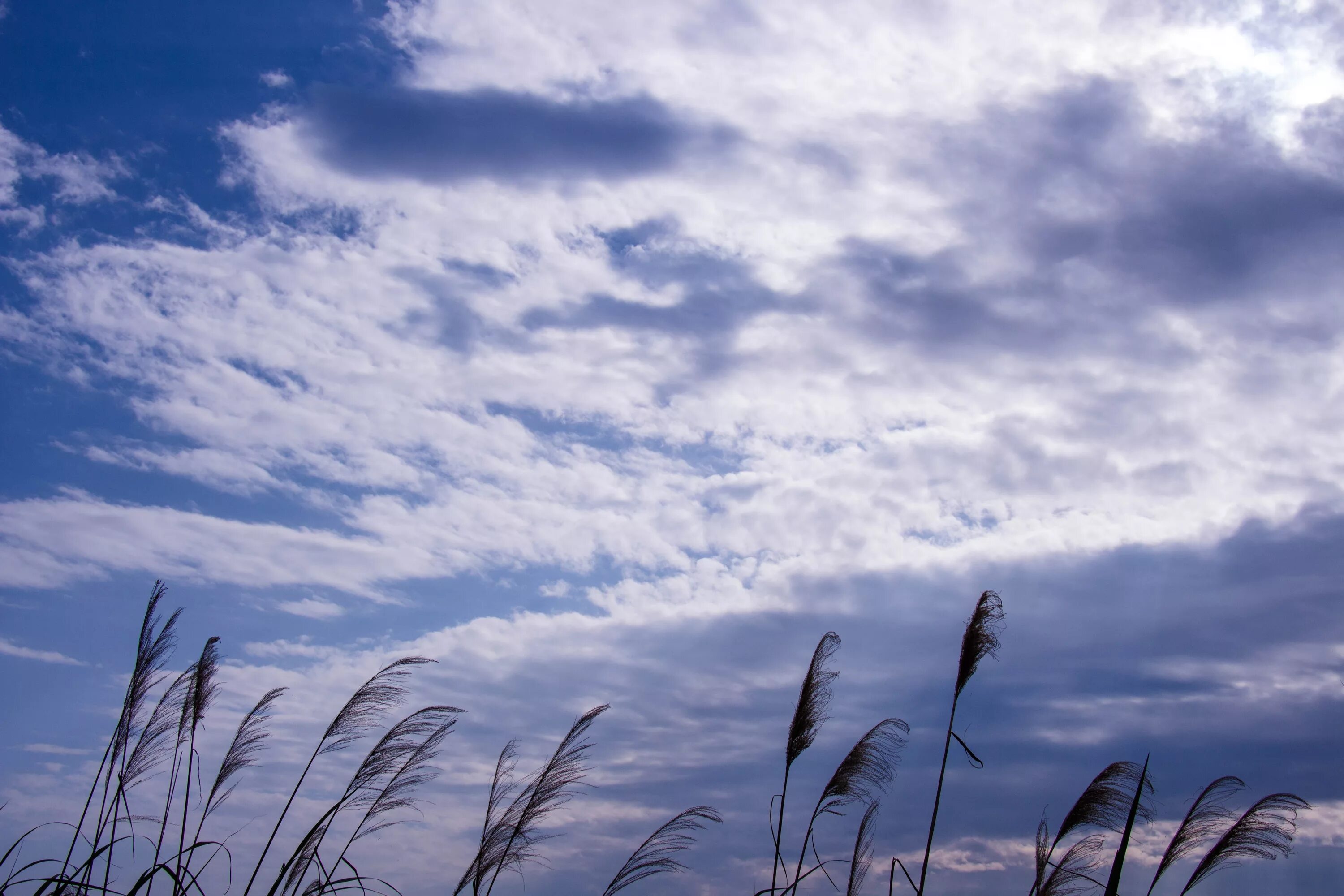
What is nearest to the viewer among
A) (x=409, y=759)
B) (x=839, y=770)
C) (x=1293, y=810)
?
(x=1293, y=810)

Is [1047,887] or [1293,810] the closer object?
[1293,810]

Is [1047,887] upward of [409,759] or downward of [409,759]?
downward

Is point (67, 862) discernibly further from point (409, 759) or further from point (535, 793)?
point (535, 793)

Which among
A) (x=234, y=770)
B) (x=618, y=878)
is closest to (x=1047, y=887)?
(x=618, y=878)

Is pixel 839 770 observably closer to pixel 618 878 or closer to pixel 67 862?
pixel 618 878

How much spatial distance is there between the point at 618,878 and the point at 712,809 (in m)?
0.64

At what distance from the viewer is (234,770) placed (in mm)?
5906

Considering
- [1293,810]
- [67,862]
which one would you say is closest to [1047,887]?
[1293,810]

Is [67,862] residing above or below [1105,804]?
below

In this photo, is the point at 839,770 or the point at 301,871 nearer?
the point at 301,871

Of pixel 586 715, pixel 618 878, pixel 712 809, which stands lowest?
pixel 618 878

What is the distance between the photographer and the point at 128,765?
5824 millimetres

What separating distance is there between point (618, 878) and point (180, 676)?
2.93m

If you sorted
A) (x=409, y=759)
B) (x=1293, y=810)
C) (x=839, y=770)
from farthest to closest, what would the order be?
(x=839, y=770) < (x=409, y=759) < (x=1293, y=810)
